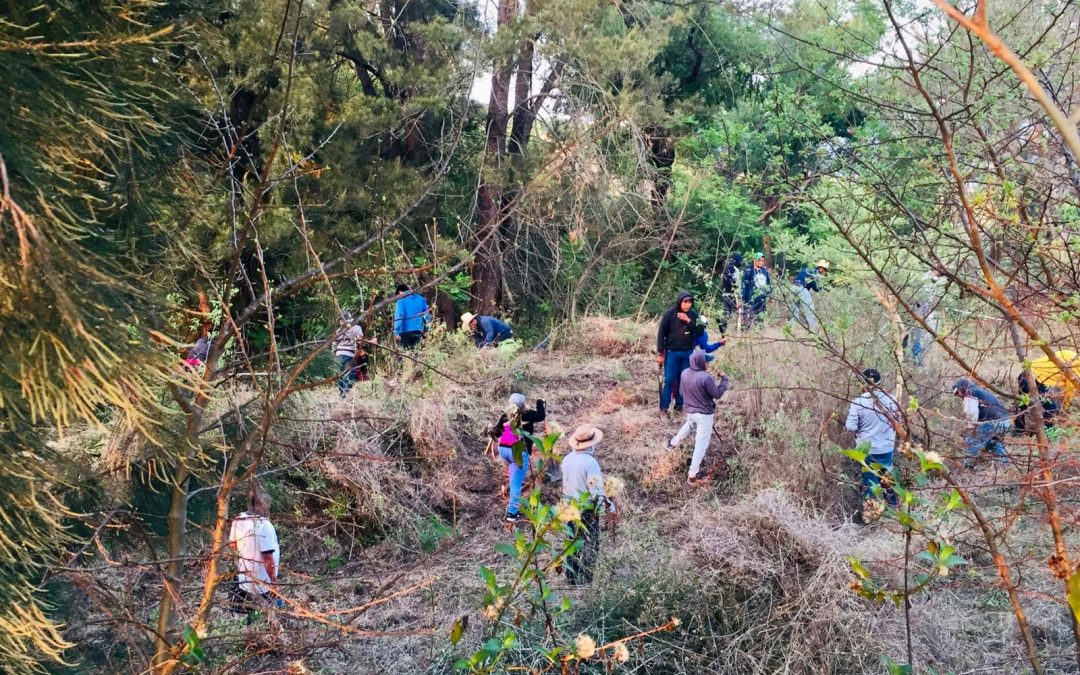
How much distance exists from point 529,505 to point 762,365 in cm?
817

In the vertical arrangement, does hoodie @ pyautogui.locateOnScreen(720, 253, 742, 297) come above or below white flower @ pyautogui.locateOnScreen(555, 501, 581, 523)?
above

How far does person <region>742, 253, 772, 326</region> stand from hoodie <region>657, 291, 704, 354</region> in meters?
0.77

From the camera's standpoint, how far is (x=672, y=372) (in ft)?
37.6

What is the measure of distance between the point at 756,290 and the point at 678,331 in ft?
3.98

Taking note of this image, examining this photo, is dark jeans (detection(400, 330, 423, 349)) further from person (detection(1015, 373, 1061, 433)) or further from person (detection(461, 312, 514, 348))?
person (detection(1015, 373, 1061, 433))

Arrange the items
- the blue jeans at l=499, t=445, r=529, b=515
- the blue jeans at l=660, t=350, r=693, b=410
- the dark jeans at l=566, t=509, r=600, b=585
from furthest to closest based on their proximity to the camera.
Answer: the blue jeans at l=660, t=350, r=693, b=410
the blue jeans at l=499, t=445, r=529, b=515
the dark jeans at l=566, t=509, r=600, b=585

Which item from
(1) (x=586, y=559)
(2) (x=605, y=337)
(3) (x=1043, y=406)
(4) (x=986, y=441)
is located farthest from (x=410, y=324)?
(4) (x=986, y=441)

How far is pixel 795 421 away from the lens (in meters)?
10.4

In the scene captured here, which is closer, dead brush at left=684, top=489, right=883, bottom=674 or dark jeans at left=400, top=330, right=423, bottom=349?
dead brush at left=684, top=489, right=883, bottom=674

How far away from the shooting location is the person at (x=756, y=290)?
35.7ft

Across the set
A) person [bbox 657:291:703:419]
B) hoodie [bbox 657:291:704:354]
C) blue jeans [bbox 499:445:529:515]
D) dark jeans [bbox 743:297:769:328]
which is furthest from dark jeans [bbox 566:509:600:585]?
dark jeans [bbox 743:297:769:328]

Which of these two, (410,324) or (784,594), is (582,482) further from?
(410,324)

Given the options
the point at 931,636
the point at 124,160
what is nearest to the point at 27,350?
the point at 124,160

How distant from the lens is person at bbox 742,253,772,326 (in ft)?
35.7
